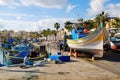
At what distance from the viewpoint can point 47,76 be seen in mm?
14234

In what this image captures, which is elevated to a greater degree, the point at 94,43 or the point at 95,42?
the point at 95,42

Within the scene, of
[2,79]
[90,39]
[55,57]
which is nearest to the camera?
[2,79]

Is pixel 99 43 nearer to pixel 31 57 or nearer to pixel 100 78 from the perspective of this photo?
pixel 31 57

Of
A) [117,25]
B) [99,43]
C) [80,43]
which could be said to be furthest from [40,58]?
[117,25]

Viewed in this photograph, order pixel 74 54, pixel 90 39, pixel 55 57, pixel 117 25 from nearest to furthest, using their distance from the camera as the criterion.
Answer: pixel 55 57 → pixel 90 39 → pixel 74 54 → pixel 117 25

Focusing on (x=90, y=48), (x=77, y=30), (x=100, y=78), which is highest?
(x=77, y=30)

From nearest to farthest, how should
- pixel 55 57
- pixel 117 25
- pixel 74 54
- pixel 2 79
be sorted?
1. pixel 2 79
2. pixel 55 57
3. pixel 74 54
4. pixel 117 25

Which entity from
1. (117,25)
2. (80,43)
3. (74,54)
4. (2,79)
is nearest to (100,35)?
(80,43)

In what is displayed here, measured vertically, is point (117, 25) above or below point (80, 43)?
above

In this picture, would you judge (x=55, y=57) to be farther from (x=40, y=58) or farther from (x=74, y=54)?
(x=74, y=54)

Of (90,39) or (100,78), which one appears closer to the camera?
(100,78)

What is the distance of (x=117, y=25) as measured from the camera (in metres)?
74.1

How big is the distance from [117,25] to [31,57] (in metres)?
55.6

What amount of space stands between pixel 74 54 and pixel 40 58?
17.0 ft
